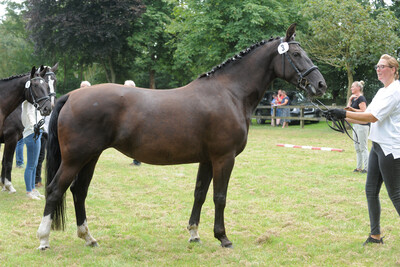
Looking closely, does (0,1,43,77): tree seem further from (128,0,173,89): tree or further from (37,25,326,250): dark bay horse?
(37,25,326,250): dark bay horse

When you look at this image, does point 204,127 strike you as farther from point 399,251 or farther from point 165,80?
point 165,80

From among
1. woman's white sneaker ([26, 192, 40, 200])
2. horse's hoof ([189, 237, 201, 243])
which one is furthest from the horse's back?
woman's white sneaker ([26, 192, 40, 200])

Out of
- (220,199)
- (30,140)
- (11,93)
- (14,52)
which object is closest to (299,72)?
(220,199)

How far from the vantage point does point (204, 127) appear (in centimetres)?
455

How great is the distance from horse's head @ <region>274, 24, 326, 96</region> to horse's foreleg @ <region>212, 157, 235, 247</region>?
1.29 meters

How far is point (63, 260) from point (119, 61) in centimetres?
2976

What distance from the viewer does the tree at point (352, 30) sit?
18.3 m

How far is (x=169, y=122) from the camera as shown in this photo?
14.7ft

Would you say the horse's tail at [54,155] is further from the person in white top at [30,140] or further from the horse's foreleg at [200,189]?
the person in white top at [30,140]

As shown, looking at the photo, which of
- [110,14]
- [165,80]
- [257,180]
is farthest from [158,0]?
[257,180]

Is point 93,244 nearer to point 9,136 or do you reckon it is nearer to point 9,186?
point 9,186

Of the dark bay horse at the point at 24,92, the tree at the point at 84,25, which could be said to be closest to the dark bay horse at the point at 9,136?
the dark bay horse at the point at 24,92

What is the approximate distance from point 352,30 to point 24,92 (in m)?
16.4

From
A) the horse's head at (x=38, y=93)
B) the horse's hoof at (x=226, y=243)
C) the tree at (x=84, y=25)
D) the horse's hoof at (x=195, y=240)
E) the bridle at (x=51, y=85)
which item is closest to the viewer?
the horse's hoof at (x=226, y=243)
